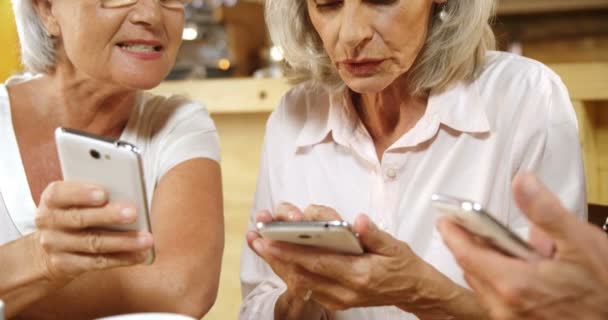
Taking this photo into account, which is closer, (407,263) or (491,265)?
(491,265)

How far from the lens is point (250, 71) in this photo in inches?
211

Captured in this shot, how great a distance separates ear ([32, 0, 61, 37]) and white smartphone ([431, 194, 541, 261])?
1.16 metres

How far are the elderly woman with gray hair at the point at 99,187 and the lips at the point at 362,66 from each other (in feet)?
1.28

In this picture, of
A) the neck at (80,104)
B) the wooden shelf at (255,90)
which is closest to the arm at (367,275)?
the neck at (80,104)

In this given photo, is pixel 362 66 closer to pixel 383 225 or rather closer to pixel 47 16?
pixel 383 225

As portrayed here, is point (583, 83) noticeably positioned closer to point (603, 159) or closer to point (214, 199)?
point (603, 159)

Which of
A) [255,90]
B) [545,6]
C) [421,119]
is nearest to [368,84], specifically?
[421,119]

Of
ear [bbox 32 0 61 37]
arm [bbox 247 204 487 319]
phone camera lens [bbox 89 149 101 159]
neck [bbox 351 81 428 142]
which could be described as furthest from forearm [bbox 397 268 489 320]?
ear [bbox 32 0 61 37]

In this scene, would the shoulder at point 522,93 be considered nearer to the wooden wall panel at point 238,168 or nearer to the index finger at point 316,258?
the index finger at point 316,258

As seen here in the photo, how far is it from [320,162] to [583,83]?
1308 mm

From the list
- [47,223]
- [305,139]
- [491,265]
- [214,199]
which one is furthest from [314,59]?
[491,265]

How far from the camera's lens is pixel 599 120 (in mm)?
2682

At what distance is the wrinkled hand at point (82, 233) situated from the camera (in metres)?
1.07

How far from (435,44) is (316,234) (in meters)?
0.72
